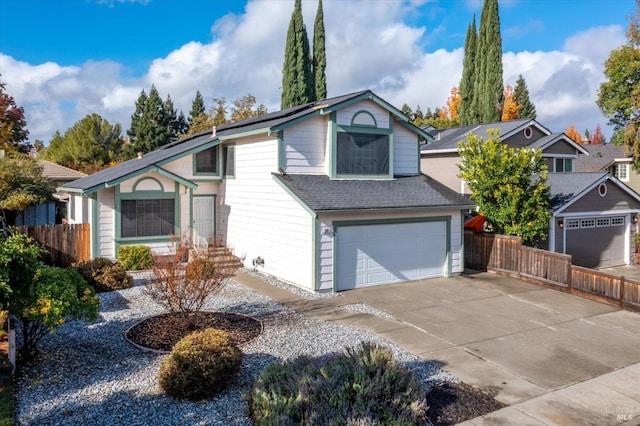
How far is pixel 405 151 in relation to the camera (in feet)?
60.1

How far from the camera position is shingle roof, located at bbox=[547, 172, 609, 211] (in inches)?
755

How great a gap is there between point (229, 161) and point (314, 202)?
6338 millimetres

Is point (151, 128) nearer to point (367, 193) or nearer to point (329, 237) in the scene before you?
point (367, 193)

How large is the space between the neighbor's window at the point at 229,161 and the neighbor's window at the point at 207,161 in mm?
356

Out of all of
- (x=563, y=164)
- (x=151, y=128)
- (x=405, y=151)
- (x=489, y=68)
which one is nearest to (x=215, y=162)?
(x=405, y=151)

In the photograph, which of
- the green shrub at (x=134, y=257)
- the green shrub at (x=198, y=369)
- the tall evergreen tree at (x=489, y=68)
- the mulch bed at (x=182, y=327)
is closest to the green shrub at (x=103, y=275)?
the green shrub at (x=134, y=257)

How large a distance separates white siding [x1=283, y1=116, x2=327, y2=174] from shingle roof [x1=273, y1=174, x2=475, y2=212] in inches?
12.9

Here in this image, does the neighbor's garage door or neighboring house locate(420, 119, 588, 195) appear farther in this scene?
neighboring house locate(420, 119, 588, 195)

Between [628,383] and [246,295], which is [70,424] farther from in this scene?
[628,383]

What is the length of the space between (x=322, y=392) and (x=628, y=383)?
5756 millimetres

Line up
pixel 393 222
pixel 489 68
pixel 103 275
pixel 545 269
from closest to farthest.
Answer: pixel 103 275 < pixel 393 222 < pixel 545 269 < pixel 489 68

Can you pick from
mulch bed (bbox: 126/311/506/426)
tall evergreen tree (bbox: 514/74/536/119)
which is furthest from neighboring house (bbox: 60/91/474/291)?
tall evergreen tree (bbox: 514/74/536/119)

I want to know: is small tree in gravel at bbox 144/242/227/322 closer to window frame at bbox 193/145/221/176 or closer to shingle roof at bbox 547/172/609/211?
window frame at bbox 193/145/221/176

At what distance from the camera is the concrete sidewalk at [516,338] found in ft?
25.4
